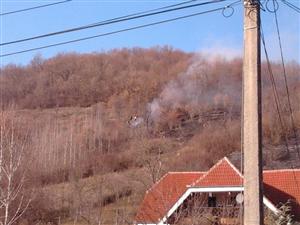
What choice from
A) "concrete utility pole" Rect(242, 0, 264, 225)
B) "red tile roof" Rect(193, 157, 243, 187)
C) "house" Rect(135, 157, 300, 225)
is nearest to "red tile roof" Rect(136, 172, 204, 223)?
"house" Rect(135, 157, 300, 225)

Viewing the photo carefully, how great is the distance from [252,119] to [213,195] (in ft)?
66.9

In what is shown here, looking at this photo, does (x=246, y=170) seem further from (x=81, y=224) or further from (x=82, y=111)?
(x=82, y=111)

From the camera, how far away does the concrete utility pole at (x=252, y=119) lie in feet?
21.3

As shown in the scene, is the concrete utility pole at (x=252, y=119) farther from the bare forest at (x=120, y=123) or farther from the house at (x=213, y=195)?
the bare forest at (x=120, y=123)

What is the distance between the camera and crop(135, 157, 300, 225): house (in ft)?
77.7

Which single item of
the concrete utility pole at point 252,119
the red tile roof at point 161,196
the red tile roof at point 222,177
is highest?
the concrete utility pole at point 252,119

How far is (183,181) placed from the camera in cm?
3008

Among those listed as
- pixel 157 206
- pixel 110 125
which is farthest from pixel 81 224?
pixel 110 125

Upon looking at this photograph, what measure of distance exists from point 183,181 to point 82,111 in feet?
211

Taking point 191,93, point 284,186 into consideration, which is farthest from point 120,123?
point 284,186

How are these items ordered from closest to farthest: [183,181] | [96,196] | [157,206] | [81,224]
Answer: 1. [157,206]
2. [183,181]
3. [81,224]
4. [96,196]

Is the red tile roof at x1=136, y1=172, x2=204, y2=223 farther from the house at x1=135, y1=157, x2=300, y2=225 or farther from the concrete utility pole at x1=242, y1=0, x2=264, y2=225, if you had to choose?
A: the concrete utility pole at x1=242, y1=0, x2=264, y2=225

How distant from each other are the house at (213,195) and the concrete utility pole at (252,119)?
15679mm

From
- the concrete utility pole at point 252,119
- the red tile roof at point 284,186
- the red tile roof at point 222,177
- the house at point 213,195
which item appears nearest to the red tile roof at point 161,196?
the house at point 213,195
